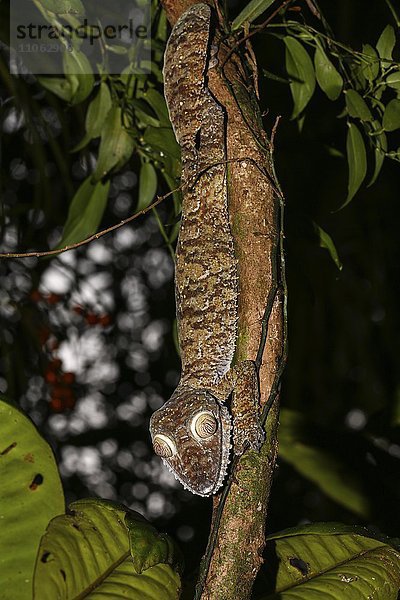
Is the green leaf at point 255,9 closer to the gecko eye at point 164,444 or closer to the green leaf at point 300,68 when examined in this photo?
the green leaf at point 300,68

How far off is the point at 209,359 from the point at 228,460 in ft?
0.33

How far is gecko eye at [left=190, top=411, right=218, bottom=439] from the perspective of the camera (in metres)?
0.58

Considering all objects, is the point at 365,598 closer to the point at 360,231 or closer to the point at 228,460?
the point at 228,460

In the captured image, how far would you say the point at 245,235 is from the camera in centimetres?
57

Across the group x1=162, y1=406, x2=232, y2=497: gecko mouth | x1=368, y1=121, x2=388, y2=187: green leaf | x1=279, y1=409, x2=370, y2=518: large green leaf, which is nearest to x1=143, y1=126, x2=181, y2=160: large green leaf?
x1=368, y1=121, x2=388, y2=187: green leaf

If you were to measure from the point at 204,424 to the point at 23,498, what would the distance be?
0.73ft

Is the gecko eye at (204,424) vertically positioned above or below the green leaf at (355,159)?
below

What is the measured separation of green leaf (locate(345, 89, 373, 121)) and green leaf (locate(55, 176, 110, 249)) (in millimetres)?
374

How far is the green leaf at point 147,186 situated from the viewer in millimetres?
939

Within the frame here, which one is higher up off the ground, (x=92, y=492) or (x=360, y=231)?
(x=360, y=231)

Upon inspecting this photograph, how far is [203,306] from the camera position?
2.13 feet

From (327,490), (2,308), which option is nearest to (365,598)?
(327,490)

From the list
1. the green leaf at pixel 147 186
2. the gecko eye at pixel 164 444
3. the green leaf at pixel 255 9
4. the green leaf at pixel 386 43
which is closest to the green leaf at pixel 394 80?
the green leaf at pixel 386 43

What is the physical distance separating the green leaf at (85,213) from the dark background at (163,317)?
0.82 feet
